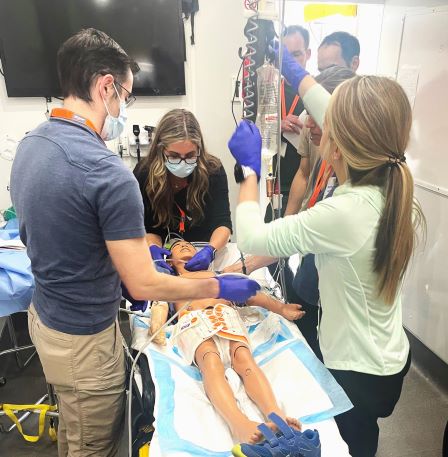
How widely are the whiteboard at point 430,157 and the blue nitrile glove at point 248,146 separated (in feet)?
4.36

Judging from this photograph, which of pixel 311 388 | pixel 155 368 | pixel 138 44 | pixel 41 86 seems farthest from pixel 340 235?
pixel 41 86

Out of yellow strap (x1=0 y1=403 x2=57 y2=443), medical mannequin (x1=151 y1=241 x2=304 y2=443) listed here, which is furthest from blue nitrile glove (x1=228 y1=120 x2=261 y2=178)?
yellow strap (x1=0 y1=403 x2=57 y2=443)

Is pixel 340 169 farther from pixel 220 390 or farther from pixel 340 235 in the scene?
pixel 220 390

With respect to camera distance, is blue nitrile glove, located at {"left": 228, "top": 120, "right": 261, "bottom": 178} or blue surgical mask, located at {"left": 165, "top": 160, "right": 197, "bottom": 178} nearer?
blue nitrile glove, located at {"left": 228, "top": 120, "right": 261, "bottom": 178}

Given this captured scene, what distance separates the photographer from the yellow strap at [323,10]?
2.67 m

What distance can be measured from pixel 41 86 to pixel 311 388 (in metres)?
2.43

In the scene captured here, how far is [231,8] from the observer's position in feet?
9.11

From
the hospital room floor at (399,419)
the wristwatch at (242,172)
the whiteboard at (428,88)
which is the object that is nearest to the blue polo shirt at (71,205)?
the wristwatch at (242,172)

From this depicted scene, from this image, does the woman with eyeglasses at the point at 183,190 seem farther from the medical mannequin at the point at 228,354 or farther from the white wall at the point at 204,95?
the white wall at the point at 204,95

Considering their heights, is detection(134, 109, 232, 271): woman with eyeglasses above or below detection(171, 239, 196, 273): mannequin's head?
above

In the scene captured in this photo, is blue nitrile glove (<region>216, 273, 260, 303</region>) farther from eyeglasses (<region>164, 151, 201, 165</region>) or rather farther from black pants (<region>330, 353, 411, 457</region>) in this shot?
eyeglasses (<region>164, 151, 201, 165</region>)

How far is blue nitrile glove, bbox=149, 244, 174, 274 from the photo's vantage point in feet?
6.24

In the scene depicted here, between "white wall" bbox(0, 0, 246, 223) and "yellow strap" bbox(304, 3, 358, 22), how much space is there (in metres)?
0.43

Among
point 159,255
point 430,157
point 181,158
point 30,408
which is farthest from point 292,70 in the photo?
point 30,408
